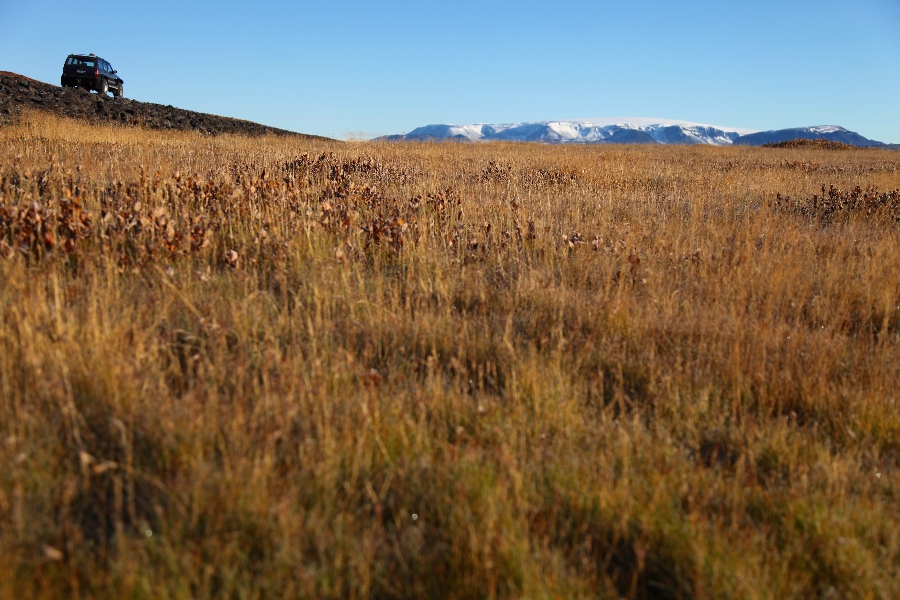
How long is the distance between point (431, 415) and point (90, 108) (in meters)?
20.3

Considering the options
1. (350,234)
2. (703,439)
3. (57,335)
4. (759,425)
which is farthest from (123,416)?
(350,234)

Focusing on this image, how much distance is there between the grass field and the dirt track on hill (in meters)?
14.0

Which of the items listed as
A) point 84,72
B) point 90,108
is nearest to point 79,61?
point 84,72

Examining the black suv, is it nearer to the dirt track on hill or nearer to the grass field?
the dirt track on hill

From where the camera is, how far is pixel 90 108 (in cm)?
1875

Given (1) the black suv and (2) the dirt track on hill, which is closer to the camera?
(2) the dirt track on hill

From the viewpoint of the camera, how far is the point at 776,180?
12516mm

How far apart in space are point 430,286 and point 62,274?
99.4 inches

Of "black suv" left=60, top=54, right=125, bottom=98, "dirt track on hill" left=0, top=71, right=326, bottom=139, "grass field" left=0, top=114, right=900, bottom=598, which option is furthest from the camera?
"black suv" left=60, top=54, right=125, bottom=98

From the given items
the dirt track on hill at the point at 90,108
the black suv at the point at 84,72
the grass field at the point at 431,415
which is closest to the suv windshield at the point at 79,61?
the black suv at the point at 84,72

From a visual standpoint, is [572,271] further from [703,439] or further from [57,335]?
[57,335]

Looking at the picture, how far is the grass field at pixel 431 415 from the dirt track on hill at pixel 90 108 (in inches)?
550

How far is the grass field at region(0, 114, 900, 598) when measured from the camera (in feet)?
6.39

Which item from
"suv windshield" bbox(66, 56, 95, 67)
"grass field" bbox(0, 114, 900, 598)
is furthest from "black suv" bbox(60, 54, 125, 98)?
"grass field" bbox(0, 114, 900, 598)
